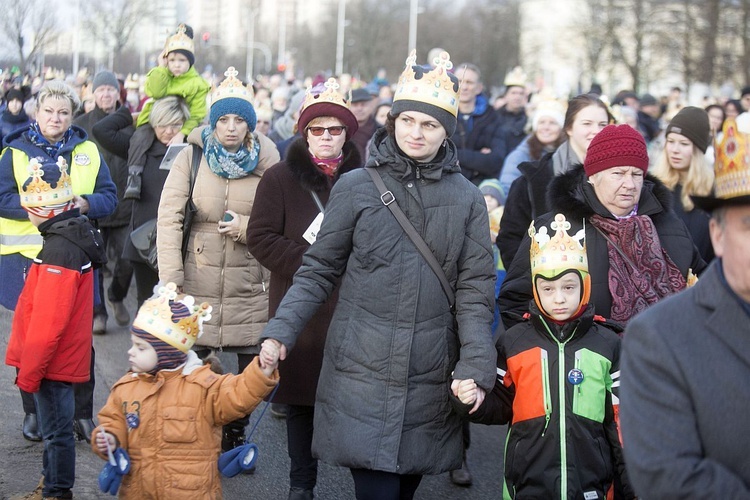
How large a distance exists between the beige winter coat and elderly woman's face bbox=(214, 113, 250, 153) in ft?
0.54

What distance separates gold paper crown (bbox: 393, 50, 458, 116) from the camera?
4398 millimetres

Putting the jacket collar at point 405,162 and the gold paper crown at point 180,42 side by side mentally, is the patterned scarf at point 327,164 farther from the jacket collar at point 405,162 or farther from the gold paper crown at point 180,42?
the gold paper crown at point 180,42

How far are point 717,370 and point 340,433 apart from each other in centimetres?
209

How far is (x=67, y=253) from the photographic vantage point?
214 inches

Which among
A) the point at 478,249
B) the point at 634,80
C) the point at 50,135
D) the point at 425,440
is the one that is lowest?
the point at 425,440

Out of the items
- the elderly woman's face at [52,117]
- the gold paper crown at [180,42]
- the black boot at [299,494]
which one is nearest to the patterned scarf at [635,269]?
the black boot at [299,494]

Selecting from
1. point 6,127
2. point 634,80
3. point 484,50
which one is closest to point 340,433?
point 6,127

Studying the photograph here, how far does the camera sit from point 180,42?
31.8 ft

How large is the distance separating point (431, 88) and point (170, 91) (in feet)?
17.1

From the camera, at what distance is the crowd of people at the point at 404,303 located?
2.65 meters

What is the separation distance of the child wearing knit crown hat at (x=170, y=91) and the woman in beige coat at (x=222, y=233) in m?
2.44

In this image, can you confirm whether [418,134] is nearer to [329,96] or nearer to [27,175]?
[329,96]

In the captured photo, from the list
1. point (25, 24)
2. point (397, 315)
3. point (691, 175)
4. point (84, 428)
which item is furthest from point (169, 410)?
point (25, 24)

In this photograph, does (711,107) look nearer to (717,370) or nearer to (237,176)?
(237,176)
